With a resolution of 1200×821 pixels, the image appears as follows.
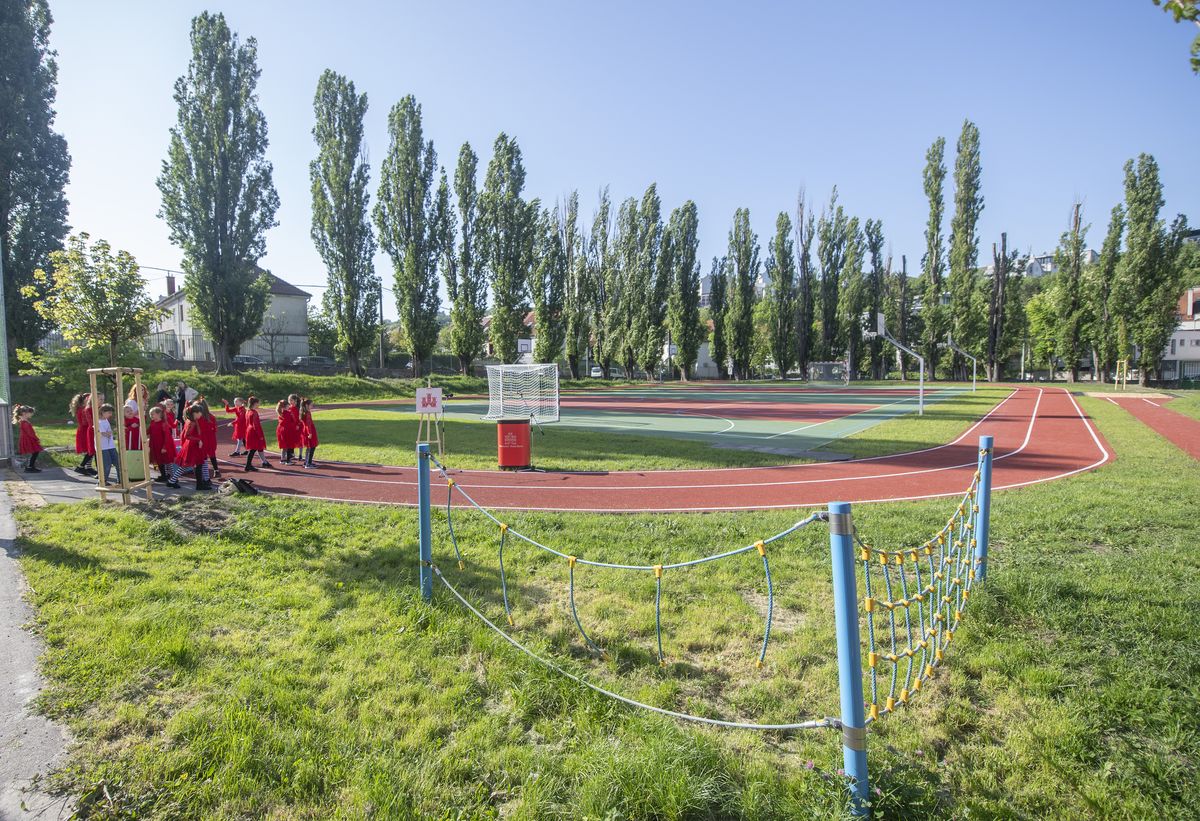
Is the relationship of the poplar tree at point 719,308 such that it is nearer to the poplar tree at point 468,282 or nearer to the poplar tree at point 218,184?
the poplar tree at point 468,282

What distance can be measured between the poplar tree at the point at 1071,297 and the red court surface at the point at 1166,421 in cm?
1861

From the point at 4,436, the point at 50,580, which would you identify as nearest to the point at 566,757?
the point at 50,580

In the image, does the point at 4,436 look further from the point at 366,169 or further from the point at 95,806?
the point at 366,169

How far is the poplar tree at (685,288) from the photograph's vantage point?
64062mm

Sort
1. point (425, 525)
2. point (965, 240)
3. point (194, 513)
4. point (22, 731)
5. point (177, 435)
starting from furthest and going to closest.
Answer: point (965, 240)
point (177, 435)
point (194, 513)
point (425, 525)
point (22, 731)

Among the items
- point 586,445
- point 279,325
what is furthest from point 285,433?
point 279,325

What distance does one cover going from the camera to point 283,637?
5039 mm

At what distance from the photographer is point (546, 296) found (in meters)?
57.7

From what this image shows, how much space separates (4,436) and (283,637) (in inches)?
532

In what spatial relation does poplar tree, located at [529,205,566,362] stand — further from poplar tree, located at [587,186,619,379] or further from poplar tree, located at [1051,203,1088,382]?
poplar tree, located at [1051,203,1088,382]

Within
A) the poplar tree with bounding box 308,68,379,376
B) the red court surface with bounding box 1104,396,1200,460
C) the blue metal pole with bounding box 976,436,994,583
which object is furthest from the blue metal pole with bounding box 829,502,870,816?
the poplar tree with bounding box 308,68,379,376

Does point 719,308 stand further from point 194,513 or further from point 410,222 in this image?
point 194,513

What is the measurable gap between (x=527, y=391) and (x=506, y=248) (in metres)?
33.4

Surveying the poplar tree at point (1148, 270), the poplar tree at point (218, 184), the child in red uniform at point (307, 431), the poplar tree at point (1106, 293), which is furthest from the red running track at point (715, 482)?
the poplar tree at point (1106, 293)
